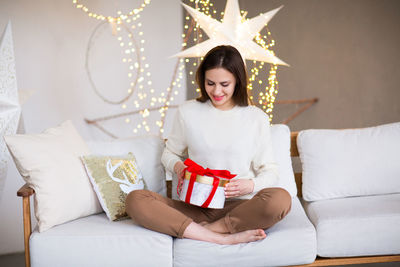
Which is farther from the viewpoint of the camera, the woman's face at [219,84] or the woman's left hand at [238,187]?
the woman's face at [219,84]

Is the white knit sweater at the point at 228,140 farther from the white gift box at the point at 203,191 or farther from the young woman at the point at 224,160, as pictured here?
the white gift box at the point at 203,191

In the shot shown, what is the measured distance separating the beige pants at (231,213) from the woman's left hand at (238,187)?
0.21 feet

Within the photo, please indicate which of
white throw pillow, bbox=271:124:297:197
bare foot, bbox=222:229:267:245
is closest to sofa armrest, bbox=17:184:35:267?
bare foot, bbox=222:229:267:245

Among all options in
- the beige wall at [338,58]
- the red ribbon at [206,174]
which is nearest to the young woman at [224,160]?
the red ribbon at [206,174]

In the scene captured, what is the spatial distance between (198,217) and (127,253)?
0.38 m

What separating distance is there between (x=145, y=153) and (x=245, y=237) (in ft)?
2.75

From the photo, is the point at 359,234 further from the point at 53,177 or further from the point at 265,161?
the point at 53,177

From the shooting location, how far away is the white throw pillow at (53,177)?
6.83 ft

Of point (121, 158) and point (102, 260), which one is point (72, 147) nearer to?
point (121, 158)

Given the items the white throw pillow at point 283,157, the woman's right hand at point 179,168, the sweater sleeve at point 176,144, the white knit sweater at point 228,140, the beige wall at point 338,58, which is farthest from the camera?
the beige wall at point 338,58

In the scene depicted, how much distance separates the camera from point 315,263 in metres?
2.06

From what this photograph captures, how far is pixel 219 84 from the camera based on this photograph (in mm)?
2205

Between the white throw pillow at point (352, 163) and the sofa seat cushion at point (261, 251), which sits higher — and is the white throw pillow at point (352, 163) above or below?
above

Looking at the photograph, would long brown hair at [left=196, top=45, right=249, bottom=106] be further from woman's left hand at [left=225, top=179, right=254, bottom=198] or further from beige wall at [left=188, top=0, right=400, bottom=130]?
beige wall at [left=188, top=0, right=400, bottom=130]
